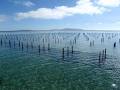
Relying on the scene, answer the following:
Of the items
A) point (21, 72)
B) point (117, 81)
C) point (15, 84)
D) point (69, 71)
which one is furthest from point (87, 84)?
point (21, 72)

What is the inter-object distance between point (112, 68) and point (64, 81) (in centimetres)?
2151

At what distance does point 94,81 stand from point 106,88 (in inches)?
198

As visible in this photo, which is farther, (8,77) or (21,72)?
(21,72)

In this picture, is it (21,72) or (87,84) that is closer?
(87,84)

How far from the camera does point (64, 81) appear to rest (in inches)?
1657

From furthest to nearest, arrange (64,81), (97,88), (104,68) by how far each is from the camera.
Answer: (104,68)
(64,81)
(97,88)

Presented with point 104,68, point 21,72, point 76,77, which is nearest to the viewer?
point 76,77

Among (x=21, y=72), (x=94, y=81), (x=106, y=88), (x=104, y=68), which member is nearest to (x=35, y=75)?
(x=21, y=72)

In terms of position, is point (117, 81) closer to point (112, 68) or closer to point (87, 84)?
point (87, 84)

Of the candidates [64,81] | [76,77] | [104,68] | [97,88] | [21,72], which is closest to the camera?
[97,88]

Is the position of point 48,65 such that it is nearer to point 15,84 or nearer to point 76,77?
point 76,77

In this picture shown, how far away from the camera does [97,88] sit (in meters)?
38.1

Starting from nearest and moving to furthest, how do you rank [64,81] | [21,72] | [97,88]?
[97,88], [64,81], [21,72]

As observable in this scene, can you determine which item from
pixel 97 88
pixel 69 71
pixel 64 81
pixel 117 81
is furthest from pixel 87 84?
pixel 69 71
